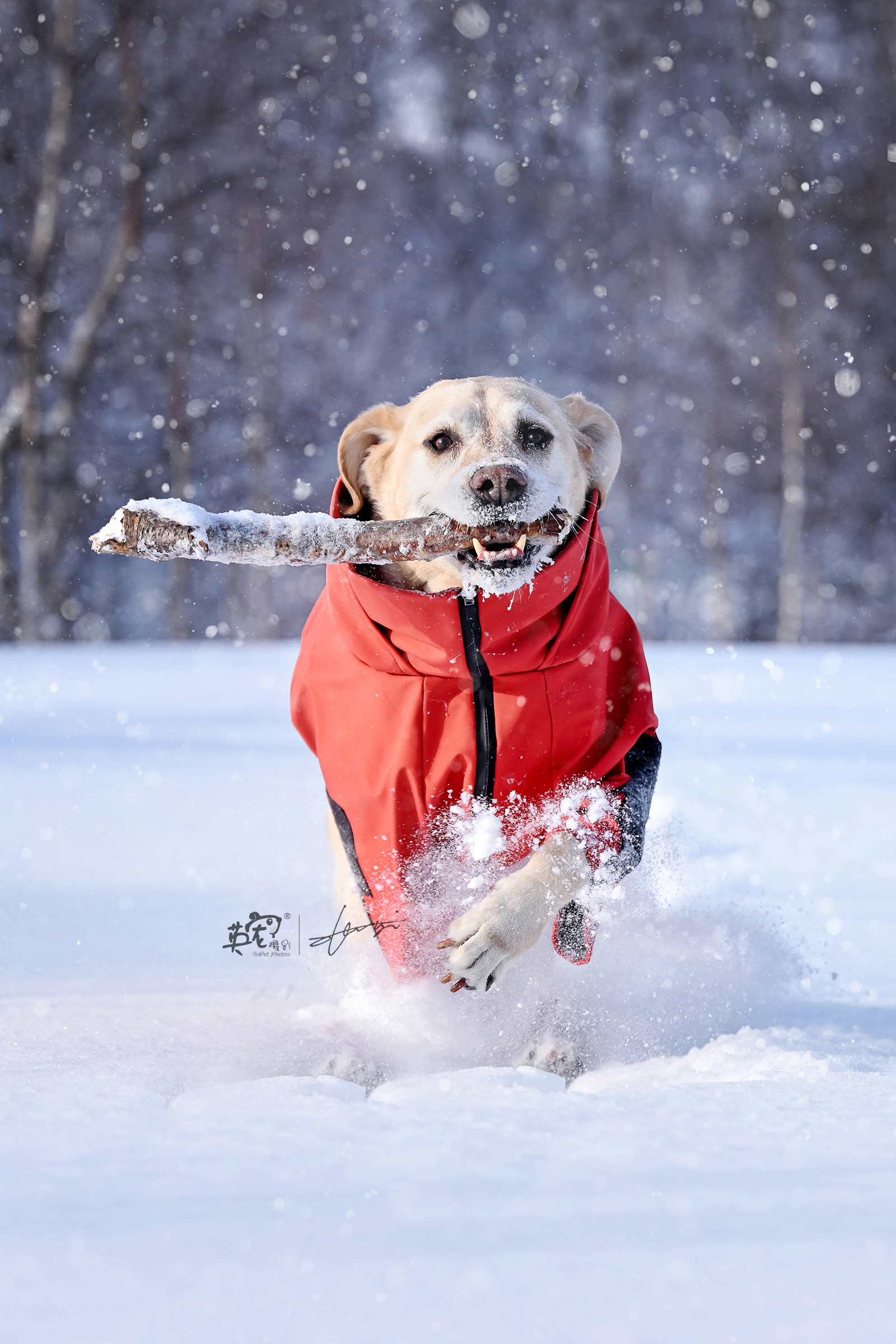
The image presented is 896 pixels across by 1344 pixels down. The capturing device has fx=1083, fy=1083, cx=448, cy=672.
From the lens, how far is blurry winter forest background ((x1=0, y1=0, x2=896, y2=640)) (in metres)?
11.8

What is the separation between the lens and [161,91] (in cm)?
1170

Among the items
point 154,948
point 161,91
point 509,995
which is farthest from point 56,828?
point 161,91

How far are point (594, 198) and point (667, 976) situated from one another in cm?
1350

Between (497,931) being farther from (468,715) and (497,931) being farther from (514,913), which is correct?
(468,715)

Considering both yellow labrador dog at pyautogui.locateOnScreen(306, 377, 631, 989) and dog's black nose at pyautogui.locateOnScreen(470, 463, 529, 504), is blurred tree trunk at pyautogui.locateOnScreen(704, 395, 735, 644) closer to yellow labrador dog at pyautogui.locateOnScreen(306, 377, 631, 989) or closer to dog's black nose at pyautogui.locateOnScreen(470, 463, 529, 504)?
yellow labrador dog at pyautogui.locateOnScreen(306, 377, 631, 989)

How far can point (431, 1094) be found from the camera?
1.71 m

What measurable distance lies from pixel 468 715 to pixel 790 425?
12.6 meters

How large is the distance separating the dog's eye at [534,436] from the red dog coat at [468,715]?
221 mm

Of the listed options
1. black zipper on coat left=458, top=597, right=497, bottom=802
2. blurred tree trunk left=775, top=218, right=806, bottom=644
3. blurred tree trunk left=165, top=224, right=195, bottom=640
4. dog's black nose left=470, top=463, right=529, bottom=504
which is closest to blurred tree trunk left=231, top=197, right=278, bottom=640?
blurred tree trunk left=165, top=224, right=195, bottom=640

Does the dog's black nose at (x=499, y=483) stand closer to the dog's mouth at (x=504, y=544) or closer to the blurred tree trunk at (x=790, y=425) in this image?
the dog's mouth at (x=504, y=544)

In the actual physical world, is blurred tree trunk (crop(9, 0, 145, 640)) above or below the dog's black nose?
above

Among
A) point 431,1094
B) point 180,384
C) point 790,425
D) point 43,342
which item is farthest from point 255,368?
point 431,1094

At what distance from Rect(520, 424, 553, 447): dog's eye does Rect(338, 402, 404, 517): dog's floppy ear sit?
1.16 feet

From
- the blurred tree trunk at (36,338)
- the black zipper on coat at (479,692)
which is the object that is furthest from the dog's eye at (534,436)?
the blurred tree trunk at (36,338)
